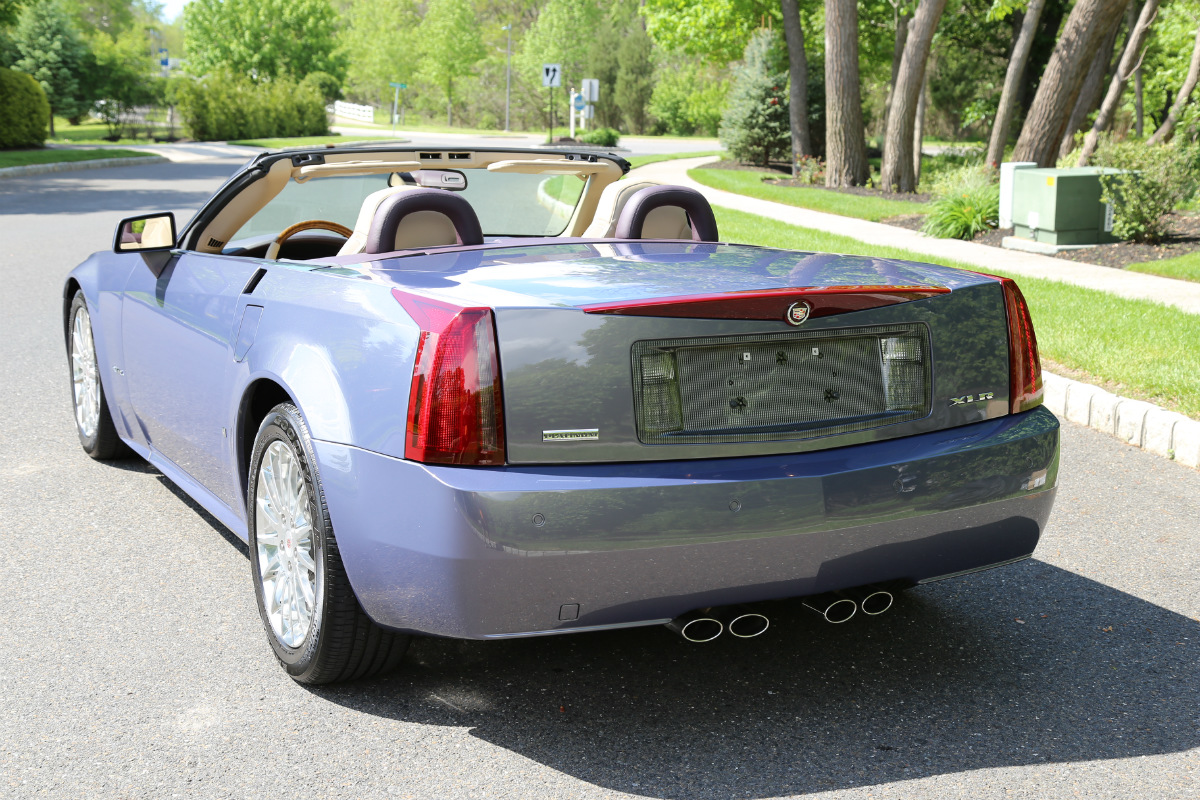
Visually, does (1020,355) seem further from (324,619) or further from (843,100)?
(843,100)

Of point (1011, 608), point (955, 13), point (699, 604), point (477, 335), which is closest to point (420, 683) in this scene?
point (699, 604)

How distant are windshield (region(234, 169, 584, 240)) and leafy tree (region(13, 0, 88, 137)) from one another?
37252 mm

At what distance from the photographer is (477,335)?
2857mm

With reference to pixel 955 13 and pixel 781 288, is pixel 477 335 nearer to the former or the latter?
pixel 781 288

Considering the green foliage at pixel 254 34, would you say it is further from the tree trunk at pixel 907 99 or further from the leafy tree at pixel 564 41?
the tree trunk at pixel 907 99

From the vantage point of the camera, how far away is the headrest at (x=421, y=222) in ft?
12.7

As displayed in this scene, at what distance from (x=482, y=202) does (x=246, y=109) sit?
35591 mm

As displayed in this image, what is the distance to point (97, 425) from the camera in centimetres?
554

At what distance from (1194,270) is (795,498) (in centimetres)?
1037

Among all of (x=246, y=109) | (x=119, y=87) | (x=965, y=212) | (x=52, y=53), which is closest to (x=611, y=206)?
(x=965, y=212)

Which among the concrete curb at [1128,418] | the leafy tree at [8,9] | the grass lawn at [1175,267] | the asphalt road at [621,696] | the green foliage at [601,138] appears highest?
the leafy tree at [8,9]

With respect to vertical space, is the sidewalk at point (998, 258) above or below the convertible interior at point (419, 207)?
below

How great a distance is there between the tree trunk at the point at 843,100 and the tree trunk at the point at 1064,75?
219 inches

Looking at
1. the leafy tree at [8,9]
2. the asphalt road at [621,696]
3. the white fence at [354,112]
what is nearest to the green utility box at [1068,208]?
the asphalt road at [621,696]
